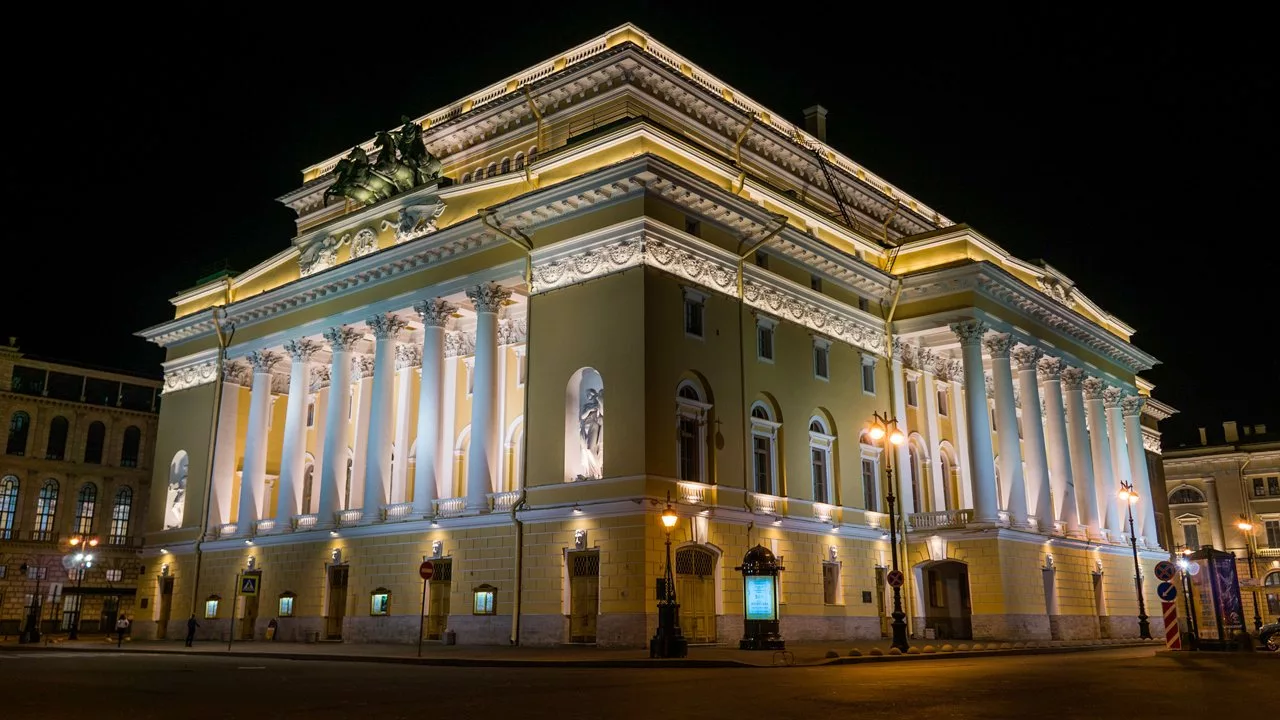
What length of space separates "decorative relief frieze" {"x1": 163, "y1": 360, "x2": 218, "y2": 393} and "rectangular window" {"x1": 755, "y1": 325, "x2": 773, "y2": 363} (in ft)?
77.2

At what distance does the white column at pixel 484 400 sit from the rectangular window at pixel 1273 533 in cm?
6512

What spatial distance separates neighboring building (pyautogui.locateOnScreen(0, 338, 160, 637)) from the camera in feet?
196

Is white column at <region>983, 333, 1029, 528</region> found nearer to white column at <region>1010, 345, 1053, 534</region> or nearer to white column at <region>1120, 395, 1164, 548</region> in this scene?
white column at <region>1010, 345, 1053, 534</region>

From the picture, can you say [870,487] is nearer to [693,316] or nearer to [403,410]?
[693,316]

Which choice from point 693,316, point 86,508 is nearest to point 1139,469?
point 693,316

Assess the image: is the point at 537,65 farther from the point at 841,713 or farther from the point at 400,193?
the point at 841,713

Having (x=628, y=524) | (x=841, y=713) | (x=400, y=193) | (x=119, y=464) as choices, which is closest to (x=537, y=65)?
(x=400, y=193)

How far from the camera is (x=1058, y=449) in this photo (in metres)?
42.4

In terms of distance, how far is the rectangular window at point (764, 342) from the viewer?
33.8 m

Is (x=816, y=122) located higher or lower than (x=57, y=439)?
→ higher

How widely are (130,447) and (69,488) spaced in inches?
189

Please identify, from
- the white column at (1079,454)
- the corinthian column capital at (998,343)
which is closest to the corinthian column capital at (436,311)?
the corinthian column capital at (998,343)

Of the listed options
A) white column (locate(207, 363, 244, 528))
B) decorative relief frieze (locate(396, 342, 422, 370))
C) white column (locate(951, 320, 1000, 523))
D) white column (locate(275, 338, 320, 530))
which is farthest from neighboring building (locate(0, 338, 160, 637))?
white column (locate(951, 320, 1000, 523))

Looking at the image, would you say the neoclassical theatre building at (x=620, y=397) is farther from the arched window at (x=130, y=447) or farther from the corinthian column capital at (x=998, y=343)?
the arched window at (x=130, y=447)
